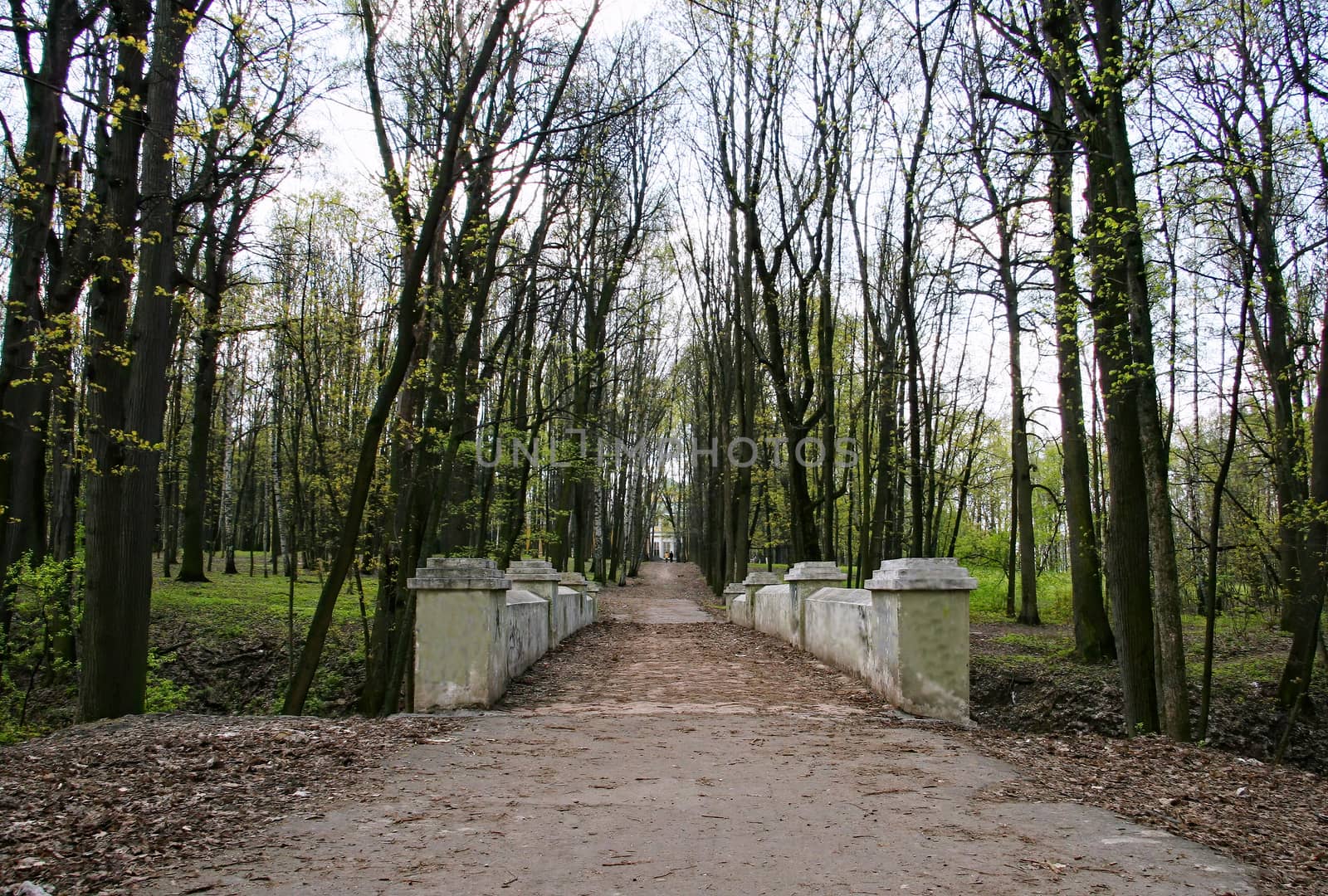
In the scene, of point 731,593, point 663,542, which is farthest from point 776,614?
point 663,542

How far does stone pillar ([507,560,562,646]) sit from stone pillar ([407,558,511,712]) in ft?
17.8

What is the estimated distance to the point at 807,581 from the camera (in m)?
13.0

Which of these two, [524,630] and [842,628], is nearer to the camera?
[524,630]

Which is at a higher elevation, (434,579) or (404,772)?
(434,579)

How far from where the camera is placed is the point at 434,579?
746cm

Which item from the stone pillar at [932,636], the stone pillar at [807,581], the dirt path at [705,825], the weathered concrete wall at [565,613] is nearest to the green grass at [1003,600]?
the stone pillar at [807,581]

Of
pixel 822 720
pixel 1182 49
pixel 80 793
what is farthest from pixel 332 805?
pixel 1182 49

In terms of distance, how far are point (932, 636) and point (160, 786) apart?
5.69 meters

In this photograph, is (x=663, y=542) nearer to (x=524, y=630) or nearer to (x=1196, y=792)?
(x=524, y=630)

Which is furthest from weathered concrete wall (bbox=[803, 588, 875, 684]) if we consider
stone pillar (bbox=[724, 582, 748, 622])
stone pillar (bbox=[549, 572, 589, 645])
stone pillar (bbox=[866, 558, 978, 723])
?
stone pillar (bbox=[724, 582, 748, 622])

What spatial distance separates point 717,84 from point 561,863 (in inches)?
745

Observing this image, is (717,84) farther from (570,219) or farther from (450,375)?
(450,375)

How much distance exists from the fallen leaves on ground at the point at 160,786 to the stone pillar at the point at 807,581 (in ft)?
23.8

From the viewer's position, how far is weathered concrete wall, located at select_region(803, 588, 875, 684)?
9.20 m
